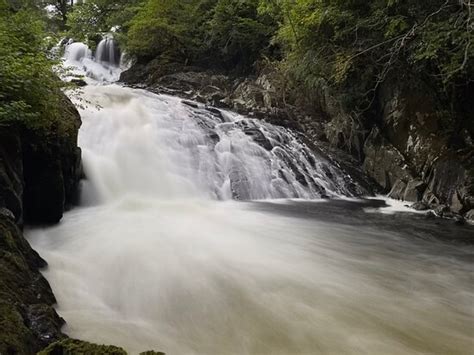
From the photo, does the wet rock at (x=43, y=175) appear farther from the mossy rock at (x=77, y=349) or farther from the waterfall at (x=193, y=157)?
the mossy rock at (x=77, y=349)

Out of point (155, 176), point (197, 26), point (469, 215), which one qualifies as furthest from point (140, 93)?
point (469, 215)

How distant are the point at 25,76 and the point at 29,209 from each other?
1986 millimetres

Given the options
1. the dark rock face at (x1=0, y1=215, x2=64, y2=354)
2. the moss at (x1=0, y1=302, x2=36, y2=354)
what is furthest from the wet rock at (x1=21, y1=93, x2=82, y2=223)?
the moss at (x1=0, y1=302, x2=36, y2=354)

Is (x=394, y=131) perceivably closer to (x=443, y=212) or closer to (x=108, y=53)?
(x=443, y=212)


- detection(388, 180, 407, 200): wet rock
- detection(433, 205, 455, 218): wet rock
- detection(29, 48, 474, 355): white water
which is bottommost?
detection(29, 48, 474, 355): white water

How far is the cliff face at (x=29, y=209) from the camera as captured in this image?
2.39 meters

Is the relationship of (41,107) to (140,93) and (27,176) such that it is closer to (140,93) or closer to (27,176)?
(27,176)

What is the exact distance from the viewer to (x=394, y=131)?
1015 centimetres

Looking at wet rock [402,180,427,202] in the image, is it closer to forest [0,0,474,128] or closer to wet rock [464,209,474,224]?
wet rock [464,209,474,224]

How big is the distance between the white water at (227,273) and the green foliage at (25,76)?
1.60 metres

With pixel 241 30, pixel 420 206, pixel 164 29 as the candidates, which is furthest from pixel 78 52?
pixel 420 206

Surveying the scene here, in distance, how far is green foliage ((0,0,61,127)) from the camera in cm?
428

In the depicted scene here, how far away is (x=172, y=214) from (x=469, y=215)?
5.57 metres

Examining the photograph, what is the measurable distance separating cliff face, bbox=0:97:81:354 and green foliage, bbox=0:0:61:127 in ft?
1.42
